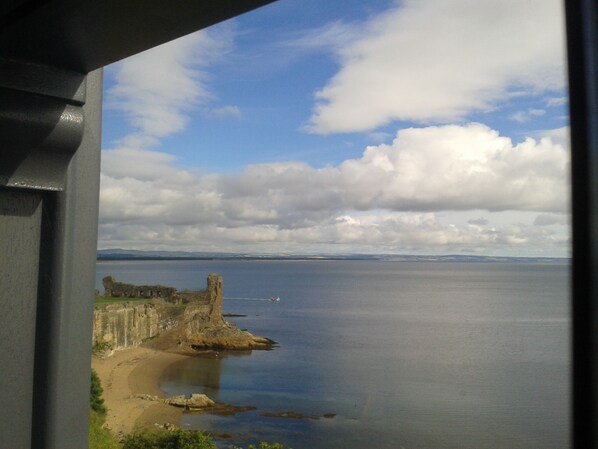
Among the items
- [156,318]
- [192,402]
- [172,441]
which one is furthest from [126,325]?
[172,441]

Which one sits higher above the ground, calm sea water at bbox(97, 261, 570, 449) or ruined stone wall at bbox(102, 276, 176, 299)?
ruined stone wall at bbox(102, 276, 176, 299)

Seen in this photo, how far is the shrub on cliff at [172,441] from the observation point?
29.0 ft

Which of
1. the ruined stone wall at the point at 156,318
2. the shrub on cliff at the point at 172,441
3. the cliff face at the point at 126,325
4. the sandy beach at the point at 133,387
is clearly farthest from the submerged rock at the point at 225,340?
the shrub on cliff at the point at 172,441

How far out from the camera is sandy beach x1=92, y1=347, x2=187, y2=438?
17.7 meters

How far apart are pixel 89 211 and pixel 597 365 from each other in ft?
3.18

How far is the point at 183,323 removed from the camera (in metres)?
29.5

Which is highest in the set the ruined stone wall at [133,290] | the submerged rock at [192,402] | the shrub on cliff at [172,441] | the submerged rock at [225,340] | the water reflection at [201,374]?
the ruined stone wall at [133,290]

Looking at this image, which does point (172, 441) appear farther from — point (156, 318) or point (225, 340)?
point (225, 340)

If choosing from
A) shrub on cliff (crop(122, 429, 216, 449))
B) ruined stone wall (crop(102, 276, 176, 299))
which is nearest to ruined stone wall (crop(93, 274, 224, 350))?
ruined stone wall (crop(102, 276, 176, 299))

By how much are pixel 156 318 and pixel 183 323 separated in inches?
87.6

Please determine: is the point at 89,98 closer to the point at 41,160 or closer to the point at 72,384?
the point at 41,160

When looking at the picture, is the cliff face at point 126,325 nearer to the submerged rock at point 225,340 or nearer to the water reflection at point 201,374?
the water reflection at point 201,374

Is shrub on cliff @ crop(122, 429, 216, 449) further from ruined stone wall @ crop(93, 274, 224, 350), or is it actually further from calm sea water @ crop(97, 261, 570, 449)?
ruined stone wall @ crop(93, 274, 224, 350)

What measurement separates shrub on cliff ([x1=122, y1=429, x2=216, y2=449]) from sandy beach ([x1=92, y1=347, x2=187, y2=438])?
380 centimetres
